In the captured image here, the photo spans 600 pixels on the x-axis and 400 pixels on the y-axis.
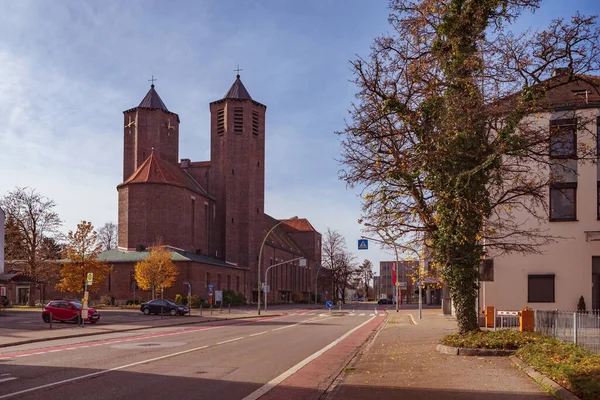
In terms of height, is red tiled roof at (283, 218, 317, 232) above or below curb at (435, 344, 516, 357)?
above

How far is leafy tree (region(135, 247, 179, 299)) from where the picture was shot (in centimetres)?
6056

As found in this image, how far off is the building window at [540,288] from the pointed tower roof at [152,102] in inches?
2536

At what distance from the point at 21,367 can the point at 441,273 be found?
36.8 feet

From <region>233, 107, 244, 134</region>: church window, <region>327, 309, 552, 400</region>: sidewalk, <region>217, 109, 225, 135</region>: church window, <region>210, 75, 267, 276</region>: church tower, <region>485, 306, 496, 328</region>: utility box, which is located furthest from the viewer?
<region>217, 109, 225, 135</region>: church window

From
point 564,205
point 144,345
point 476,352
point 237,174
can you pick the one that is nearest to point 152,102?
point 237,174

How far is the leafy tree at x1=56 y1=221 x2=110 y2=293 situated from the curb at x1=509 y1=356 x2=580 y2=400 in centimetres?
4830

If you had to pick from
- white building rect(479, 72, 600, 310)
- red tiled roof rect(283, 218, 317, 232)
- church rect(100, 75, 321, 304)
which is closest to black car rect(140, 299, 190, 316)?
church rect(100, 75, 321, 304)

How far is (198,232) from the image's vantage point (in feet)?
268

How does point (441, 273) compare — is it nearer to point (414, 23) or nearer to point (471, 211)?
point (471, 211)

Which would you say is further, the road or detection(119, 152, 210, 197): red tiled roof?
detection(119, 152, 210, 197): red tiled roof

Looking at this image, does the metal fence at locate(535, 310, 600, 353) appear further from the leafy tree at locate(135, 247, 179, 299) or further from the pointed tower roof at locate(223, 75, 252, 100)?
the pointed tower roof at locate(223, 75, 252, 100)

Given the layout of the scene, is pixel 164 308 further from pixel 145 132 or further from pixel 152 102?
pixel 152 102

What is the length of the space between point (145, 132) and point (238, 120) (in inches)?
501

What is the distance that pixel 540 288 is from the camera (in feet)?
99.6
